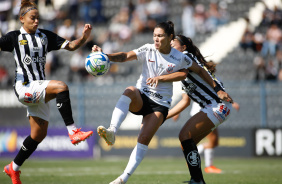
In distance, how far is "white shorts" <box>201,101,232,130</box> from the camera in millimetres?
7387

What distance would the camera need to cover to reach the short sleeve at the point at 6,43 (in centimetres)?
698

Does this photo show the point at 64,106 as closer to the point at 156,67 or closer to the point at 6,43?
the point at 6,43

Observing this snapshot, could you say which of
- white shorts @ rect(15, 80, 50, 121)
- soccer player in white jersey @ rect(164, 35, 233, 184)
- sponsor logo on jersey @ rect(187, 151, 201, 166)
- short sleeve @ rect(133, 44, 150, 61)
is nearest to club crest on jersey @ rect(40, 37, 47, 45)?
white shorts @ rect(15, 80, 50, 121)

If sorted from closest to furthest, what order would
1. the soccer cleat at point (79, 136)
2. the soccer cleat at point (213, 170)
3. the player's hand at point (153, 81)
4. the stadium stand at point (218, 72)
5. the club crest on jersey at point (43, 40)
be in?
the soccer cleat at point (79, 136) < the player's hand at point (153, 81) < the club crest on jersey at point (43, 40) < the soccer cleat at point (213, 170) < the stadium stand at point (218, 72)

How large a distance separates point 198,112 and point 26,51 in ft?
9.17

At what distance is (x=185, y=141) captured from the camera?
720cm

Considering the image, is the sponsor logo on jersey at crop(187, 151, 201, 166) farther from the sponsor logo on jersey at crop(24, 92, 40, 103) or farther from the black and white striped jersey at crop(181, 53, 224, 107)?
the sponsor logo on jersey at crop(24, 92, 40, 103)

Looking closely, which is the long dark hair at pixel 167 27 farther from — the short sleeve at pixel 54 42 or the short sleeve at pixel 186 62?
the short sleeve at pixel 54 42

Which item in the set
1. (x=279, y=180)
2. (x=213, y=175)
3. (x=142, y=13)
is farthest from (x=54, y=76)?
(x=279, y=180)

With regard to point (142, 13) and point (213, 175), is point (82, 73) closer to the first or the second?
point (142, 13)

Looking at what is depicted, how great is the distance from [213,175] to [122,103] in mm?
3707

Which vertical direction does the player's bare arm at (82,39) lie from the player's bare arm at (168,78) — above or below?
above

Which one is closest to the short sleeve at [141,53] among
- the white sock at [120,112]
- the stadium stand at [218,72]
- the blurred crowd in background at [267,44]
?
the white sock at [120,112]

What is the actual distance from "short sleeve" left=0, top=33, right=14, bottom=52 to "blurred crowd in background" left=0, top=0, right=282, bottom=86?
11.2 m
